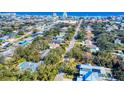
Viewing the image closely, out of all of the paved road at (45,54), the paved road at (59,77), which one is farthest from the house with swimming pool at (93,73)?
the paved road at (45,54)

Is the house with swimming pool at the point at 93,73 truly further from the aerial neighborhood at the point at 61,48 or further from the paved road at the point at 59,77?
the paved road at the point at 59,77

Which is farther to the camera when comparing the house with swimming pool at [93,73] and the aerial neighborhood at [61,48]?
the aerial neighborhood at [61,48]

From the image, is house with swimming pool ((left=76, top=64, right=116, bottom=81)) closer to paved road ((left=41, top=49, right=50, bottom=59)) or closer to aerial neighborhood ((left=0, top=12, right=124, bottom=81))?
aerial neighborhood ((left=0, top=12, right=124, bottom=81))

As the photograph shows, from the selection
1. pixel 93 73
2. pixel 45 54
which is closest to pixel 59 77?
pixel 93 73

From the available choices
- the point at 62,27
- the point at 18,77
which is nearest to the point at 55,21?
the point at 62,27

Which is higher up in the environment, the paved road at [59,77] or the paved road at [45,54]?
the paved road at [45,54]

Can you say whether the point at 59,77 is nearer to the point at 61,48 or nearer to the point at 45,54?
the point at 45,54
